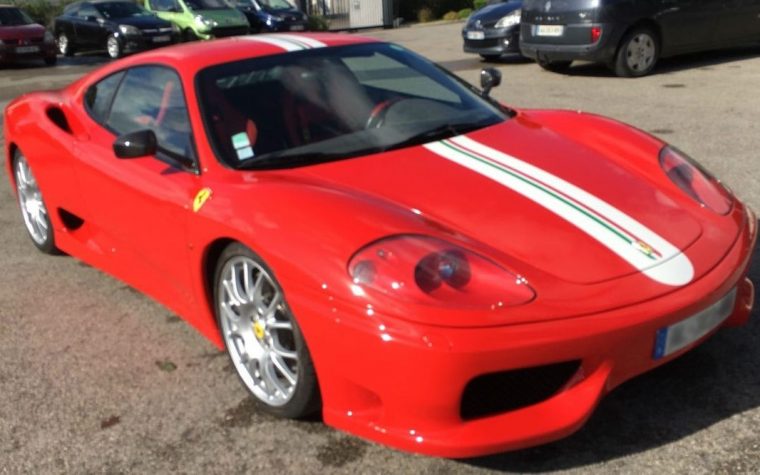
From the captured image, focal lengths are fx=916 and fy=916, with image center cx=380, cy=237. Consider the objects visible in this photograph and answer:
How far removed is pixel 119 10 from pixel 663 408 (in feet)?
62.3

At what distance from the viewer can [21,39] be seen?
17.8m

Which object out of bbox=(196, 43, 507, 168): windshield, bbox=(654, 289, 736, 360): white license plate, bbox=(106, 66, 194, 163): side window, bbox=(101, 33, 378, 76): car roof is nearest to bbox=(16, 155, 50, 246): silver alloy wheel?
bbox=(106, 66, 194, 163): side window

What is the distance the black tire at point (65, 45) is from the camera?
2069 centimetres

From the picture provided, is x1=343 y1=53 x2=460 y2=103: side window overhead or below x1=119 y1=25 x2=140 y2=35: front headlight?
overhead

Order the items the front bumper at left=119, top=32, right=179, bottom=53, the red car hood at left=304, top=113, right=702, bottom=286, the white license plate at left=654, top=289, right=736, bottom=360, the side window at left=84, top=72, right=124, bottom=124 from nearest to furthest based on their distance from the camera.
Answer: the white license plate at left=654, top=289, right=736, bottom=360
the red car hood at left=304, top=113, right=702, bottom=286
the side window at left=84, top=72, right=124, bottom=124
the front bumper at left=119, top=32, right=179, bottom=53

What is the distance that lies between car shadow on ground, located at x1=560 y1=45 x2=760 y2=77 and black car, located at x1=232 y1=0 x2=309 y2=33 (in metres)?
9.75

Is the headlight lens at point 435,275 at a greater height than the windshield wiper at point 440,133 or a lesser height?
lesser

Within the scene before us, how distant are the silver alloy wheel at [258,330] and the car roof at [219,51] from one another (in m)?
1.06

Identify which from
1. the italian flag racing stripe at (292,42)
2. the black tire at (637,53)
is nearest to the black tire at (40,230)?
the italian flag racing stripe at (292,42)

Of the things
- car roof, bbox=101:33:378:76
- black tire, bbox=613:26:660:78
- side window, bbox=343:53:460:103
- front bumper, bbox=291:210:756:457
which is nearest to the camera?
front bumper, bbox=291:210:756:457

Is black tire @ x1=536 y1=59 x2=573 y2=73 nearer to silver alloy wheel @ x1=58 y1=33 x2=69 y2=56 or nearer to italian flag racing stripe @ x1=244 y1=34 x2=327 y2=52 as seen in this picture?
italian flag racing stripe @ x1=244 y1=34 x2=327 y2=52

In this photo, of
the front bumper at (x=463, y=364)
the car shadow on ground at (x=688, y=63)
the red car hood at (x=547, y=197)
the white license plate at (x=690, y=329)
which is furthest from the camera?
the car shadow on ground at (x=688, y=63)

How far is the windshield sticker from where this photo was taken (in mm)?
3502

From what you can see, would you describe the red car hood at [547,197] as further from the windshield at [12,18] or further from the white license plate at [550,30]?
the windshield at [12,18]
